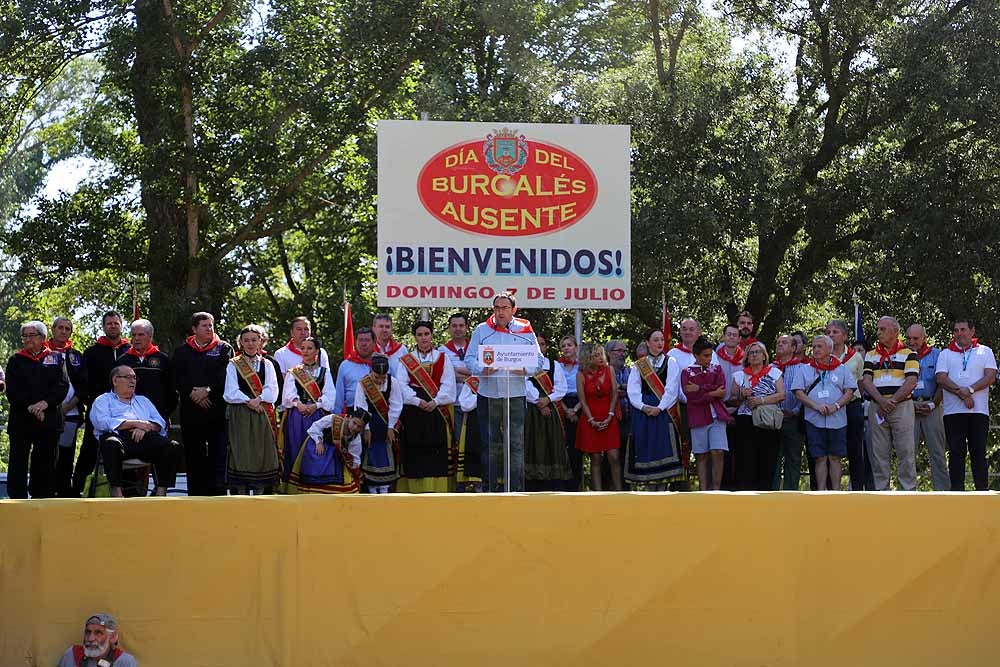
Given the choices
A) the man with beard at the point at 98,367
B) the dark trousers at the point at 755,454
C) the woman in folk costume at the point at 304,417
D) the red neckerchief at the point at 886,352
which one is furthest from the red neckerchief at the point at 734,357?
the man with beard at the point at 98,367

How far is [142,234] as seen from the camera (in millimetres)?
23000

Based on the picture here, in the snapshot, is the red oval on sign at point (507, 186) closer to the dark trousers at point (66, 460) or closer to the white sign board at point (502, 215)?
the white sign board at point (502, 215)

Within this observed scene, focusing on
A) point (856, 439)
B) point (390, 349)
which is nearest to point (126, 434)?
point (390, 349)

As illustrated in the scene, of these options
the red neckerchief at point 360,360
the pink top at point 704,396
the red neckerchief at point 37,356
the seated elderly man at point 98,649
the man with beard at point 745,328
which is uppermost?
the man with beard at point 745,328

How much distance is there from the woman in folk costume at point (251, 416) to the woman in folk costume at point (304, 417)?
0.21 meters

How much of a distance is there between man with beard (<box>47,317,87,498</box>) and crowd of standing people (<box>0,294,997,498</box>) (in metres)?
0.02

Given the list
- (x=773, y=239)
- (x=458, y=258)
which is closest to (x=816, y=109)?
(x=773, y=239)

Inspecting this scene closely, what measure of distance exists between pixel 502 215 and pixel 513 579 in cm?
638

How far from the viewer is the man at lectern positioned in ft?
32.8

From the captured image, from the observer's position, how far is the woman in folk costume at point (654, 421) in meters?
11.1

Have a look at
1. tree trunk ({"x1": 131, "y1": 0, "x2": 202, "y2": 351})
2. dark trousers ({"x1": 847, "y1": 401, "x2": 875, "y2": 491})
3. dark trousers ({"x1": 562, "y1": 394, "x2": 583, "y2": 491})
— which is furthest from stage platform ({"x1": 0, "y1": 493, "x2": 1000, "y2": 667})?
tree trunk ({"x1": 131, "y1": 0, "x2": 202, "y2": 351})

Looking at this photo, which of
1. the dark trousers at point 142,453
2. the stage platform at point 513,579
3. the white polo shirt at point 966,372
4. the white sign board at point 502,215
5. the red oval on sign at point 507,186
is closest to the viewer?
the stage platform at point 513,579

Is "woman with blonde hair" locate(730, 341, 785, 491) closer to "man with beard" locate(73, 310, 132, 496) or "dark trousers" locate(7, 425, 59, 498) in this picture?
"man with beard" locate(73, 310, 132, 496)

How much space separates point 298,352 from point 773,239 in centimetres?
1232
